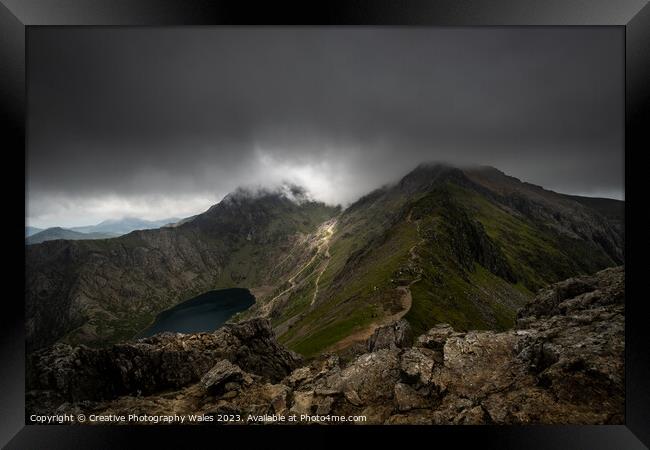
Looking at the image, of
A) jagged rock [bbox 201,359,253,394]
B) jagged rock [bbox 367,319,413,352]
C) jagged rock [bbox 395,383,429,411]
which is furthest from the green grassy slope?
jagged rock [bbox 201,359,253,394]

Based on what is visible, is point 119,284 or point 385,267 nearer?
point 385,267

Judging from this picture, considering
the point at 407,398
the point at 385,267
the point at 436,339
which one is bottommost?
the point at 385,267

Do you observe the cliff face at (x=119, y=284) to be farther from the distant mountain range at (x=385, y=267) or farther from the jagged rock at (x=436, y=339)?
the jagged rock at (x=436, y=339)

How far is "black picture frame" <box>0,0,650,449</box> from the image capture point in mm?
7305

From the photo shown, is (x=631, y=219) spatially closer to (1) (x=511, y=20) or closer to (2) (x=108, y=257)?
(1) (x=511, y=20)

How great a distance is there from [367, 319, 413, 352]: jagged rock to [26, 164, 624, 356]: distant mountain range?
16.5 feet

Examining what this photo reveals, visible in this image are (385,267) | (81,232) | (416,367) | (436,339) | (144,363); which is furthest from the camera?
(385,267)

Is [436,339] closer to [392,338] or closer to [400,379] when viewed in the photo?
[400,379]

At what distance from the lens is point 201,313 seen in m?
133

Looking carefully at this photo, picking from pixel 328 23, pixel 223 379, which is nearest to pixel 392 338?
pixel 223 379

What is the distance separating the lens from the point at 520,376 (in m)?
8.23

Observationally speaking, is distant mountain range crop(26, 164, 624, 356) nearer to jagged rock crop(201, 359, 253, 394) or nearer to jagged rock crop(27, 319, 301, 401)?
jagged rock crop(27, 319, 301, 401)

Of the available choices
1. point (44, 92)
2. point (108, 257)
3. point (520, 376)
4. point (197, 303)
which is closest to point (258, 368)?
point (520, 376)

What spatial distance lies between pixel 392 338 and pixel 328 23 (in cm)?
1556
